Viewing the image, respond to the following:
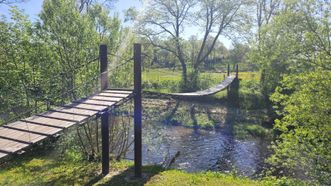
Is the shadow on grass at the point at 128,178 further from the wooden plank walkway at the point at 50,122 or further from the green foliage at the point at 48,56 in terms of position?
the green foliage at the point at 48,56

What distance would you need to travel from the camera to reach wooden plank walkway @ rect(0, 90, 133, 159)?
9.73 ft

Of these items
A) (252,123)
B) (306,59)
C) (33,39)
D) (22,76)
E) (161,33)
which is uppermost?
(161,33)

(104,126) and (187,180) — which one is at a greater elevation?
(104,126)

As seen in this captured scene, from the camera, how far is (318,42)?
4746 mm

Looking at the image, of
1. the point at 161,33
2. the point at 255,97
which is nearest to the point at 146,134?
the point at 255,97

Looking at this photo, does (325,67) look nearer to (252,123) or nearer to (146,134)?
(146,134)

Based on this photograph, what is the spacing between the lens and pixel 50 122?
357 cm

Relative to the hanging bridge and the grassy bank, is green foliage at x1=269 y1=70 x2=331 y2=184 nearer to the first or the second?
the grassy bank

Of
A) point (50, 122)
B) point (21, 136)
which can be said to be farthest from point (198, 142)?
point (21, 136)

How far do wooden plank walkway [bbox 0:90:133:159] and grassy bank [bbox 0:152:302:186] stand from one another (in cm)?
141

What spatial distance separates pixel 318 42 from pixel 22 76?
622 centimetres

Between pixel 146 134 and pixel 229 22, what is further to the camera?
pixel 229 22

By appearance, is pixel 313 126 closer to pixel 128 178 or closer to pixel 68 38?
pixel 128 178

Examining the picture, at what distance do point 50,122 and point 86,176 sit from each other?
70.2 inches
